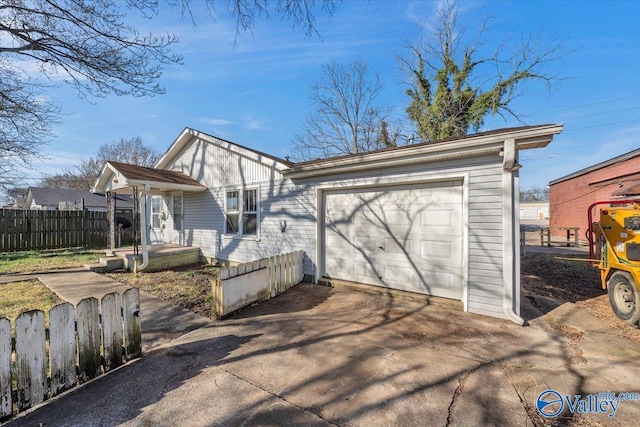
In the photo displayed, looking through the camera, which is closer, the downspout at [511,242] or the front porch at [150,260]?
the downspout at [511,242]

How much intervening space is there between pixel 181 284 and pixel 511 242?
7199 mm

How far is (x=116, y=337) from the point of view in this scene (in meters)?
3.07

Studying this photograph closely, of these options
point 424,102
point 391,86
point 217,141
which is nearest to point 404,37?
point 391,86

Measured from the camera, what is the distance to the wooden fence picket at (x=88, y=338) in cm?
275

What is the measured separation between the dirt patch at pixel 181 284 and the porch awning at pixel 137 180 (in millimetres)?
2614

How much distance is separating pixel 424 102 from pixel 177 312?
1828 centimetres

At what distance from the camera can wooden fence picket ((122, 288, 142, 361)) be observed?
123 inches

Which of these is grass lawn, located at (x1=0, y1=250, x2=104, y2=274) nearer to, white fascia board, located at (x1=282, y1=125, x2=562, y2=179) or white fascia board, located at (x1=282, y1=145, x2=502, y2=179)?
white fascia board, located at (x1=282, y1=145, x2=502, y2=179)

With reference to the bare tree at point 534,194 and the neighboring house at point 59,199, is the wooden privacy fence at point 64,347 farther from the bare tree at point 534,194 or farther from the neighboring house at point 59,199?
the bare tree at point 534,194

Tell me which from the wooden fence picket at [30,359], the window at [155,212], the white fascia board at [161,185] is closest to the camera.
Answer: the wooden fence picket at [30,359]

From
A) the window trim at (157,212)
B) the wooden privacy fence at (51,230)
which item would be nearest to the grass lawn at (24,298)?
the window trim at (157,212)

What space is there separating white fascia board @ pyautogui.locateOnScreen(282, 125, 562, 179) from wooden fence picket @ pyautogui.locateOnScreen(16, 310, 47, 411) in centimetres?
526

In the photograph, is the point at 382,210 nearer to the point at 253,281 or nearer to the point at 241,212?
the point at 253,281

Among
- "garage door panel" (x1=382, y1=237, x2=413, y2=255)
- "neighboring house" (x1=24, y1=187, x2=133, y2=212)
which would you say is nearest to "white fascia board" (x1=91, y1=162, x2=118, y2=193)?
"garage door panel" (x1=382, y1=237, x2=413, y2=255)
